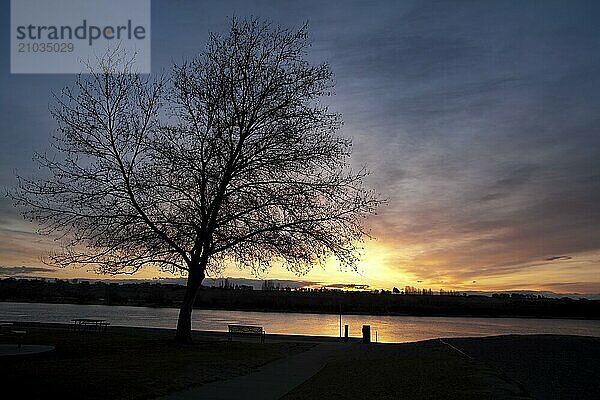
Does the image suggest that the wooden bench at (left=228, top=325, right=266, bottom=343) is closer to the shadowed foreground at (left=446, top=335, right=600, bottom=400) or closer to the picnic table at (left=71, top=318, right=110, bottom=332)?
the picnic table at (left=71, top=318, right=110, bottom=332)

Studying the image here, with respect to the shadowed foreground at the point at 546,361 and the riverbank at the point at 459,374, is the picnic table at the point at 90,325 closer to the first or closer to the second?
the riverbank at the point at 459,374

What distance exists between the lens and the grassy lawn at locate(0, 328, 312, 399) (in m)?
14.3

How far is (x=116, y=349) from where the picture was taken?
2417cm

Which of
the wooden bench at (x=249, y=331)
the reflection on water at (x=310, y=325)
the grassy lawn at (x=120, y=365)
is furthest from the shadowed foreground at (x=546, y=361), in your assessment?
the reflection on water at (x=310, y=325)

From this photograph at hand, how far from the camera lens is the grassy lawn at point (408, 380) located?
574 inches

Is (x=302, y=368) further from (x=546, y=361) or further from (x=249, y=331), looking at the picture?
(x=249, y=331)

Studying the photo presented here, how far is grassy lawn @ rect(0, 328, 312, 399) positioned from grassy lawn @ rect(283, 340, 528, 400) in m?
Answer: 3.08

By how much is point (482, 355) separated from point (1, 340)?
1969 cm

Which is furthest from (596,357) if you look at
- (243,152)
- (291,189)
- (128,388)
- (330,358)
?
(128,388)

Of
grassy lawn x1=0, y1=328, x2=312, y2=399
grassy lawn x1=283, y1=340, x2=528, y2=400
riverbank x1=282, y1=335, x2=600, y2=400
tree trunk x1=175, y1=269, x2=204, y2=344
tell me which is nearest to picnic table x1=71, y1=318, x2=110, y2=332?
grassy lawn x1=0, y1=328, x2=312, y2=399

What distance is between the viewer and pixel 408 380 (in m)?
16.8

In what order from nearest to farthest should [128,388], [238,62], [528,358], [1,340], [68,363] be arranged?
[128,388] < [68,363] < [528,358] < [1,340] < [238,62]

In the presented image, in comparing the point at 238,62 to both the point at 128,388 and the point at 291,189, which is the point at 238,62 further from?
the point at 128,388

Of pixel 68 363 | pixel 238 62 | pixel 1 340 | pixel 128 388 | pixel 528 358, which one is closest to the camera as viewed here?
pixel 128 388
